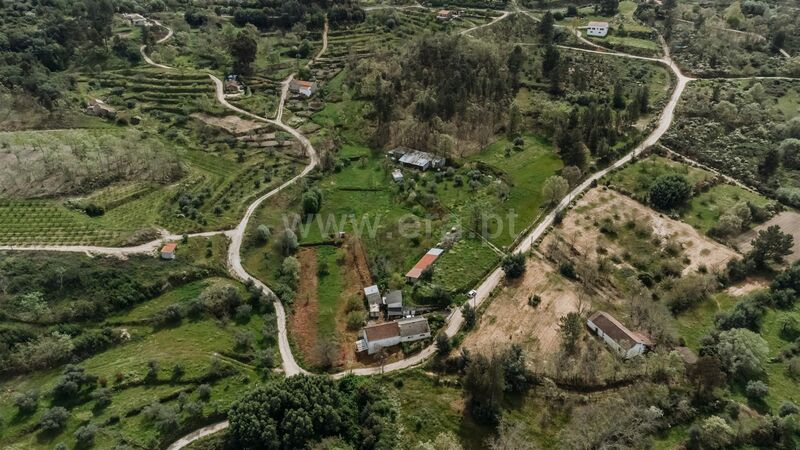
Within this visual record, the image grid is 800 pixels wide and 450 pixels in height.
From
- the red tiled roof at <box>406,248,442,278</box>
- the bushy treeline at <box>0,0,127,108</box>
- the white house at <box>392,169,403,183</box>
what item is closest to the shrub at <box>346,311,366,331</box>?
the red tiled roof at <box>406,248,442,278</box>

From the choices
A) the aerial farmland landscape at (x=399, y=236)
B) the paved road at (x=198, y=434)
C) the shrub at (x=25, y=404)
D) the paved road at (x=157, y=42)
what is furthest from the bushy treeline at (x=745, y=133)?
the paved road at (x=157, y=42)

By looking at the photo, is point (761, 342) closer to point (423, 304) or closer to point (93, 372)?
point (423, 304)

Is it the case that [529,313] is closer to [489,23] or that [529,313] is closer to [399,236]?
[399,236]

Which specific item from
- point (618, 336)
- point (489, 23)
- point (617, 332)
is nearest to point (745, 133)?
point (617, 332)

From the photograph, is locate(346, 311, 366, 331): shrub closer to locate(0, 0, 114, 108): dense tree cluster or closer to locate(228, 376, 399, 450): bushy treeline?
locate(228, 376, 399, 450): bushy treeline

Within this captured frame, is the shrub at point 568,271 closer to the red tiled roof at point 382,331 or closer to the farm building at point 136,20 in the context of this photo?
the red tiled roof at point 382,331

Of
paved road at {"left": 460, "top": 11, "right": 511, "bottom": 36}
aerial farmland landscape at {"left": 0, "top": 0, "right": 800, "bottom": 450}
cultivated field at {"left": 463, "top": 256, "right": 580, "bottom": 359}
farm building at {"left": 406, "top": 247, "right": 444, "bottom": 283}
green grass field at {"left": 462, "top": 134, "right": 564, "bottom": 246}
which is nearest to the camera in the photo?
aerial farmland landscape at {"left": 0, "top": 0, "right": 800, "bottom": 450}
